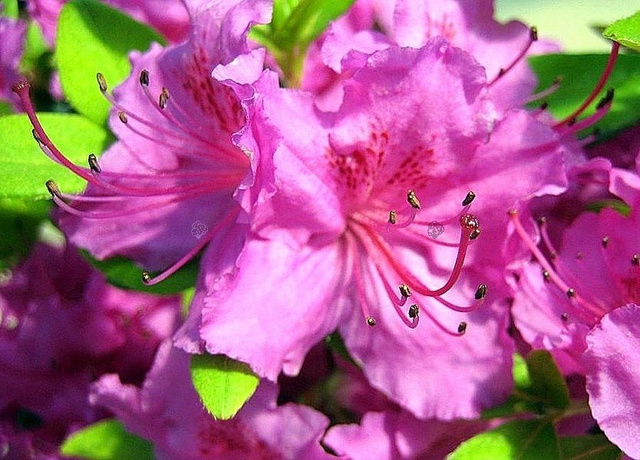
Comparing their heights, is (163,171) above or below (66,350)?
above

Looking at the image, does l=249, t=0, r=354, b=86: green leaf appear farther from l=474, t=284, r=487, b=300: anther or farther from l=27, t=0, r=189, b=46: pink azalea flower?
l=474, t=284, r=487, b=300: anther

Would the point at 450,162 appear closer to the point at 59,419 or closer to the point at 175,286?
the point at 175,286

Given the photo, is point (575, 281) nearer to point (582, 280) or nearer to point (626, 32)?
point (582, 280)

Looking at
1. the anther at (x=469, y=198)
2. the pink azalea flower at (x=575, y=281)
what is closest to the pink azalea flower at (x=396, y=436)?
the pink azalea flower at (x=575, y=281)

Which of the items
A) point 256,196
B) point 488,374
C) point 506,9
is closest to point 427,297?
point 488,374

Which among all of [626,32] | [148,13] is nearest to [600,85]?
[626,32]

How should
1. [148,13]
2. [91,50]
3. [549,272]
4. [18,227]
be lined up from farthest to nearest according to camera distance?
[18,227] → [148,13] → [91,50] → [549,272]
